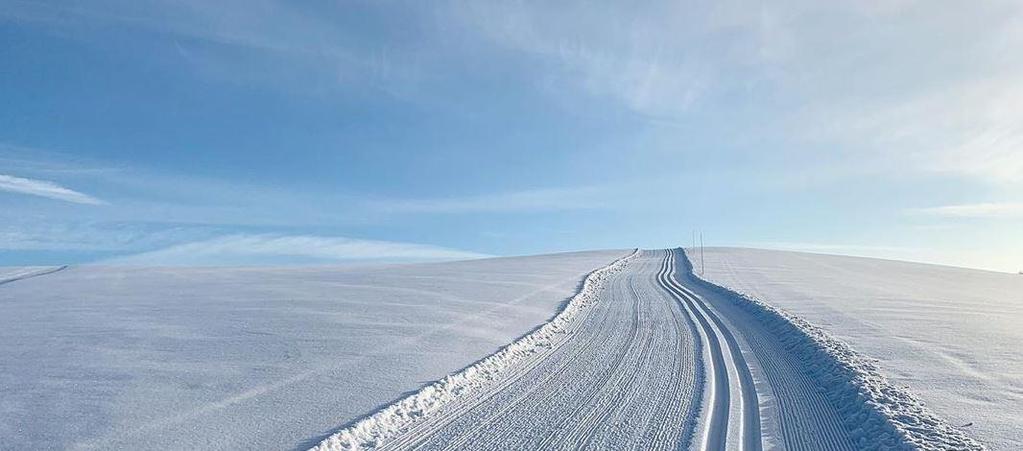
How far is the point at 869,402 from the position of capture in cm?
655

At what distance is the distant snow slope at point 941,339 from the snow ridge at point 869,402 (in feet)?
0.83

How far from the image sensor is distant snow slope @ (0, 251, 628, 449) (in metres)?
5.99

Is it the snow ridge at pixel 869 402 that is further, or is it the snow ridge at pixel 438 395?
the snow ridge at pixel 438 395

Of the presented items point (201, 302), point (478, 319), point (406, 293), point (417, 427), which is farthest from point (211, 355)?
point (406, 293)

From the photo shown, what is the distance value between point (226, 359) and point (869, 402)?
8.54 metres

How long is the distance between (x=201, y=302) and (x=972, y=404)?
16.7 meters

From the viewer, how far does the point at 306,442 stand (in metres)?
5.59

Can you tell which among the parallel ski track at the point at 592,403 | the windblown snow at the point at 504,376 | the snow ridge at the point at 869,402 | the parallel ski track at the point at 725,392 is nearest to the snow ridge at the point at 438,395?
the windblown snow at the point at 504,376

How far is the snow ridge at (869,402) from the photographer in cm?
548

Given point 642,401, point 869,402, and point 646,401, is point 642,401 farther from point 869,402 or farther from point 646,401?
point 869,402

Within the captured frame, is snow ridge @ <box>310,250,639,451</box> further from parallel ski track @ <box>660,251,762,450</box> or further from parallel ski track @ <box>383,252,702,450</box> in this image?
parallel ski track @ <box>660,251,762,450</box>

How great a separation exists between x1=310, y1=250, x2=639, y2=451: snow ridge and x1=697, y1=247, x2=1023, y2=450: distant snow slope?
5.20 m

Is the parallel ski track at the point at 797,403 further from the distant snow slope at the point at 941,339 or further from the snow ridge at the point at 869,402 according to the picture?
the distant snow slope at the point at 941,339

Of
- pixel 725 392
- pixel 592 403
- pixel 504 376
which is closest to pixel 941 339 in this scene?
pixel 725 392
